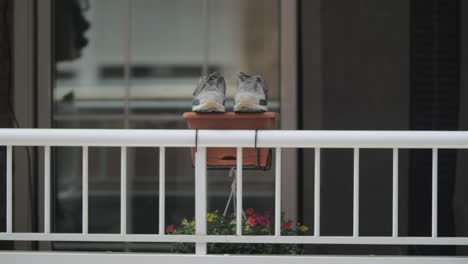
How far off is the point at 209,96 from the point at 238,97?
11cm

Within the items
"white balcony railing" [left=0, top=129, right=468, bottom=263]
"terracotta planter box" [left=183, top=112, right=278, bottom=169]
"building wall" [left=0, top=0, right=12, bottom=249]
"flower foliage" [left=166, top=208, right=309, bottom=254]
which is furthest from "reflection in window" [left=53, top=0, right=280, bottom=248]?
"white balcony railing" [left=0, top=129, right=468, bottom=263]

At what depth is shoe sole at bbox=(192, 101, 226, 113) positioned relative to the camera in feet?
8.09

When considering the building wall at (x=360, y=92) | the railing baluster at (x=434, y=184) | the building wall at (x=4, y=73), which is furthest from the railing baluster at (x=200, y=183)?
the building wall at (x=4, y=73)

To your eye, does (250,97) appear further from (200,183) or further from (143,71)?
(143,71)

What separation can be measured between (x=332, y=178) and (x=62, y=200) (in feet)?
4.77

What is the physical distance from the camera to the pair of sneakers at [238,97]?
2467 mm

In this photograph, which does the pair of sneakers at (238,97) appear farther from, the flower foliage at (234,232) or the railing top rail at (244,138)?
the flower foliage at (234,232)

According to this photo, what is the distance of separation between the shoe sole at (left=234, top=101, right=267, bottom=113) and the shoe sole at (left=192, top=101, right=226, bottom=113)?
63 millimetres

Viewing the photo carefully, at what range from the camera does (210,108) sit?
8.11 ft

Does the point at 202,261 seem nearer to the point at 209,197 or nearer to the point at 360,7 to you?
the point at 209,197

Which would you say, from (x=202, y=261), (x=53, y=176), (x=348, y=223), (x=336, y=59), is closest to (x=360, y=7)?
(x=336, y=59)

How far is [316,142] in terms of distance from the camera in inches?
90.8

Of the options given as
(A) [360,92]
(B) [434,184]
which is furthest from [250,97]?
(A) [360,92]

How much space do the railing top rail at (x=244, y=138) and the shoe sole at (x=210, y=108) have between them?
0.53 feet
